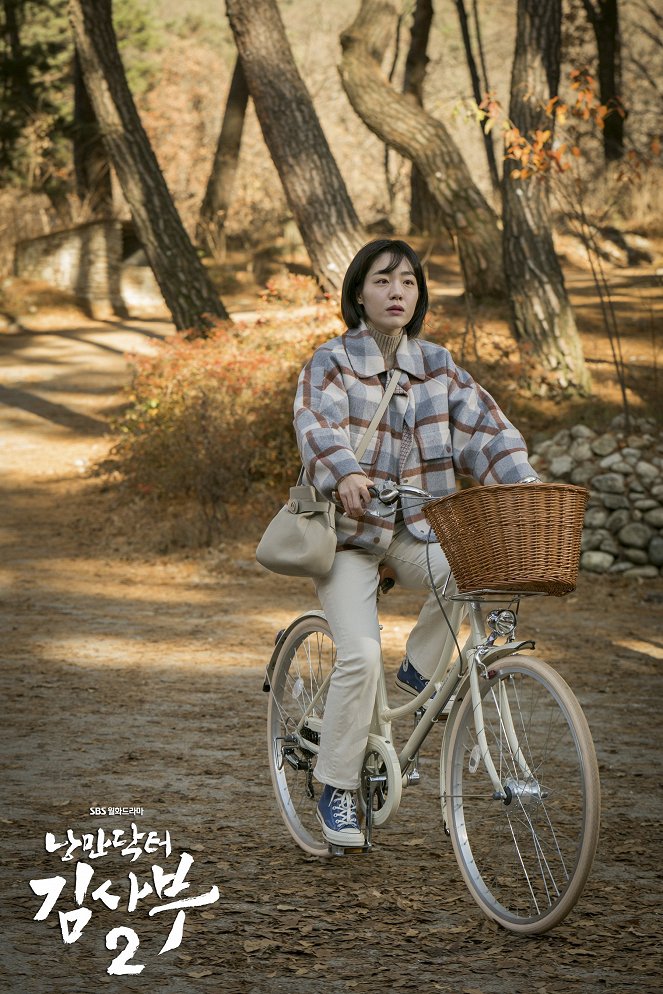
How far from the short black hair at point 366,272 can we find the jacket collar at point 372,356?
60mm

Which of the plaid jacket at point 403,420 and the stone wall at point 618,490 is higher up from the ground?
the plaid jacket at point 403,420

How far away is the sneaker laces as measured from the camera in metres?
3.70

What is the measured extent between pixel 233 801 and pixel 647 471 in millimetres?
5973

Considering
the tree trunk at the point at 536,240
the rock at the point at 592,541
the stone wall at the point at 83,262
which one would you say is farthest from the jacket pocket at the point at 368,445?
the stone wall at the point at 83,262

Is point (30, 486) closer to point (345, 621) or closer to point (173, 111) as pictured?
point (345, 621)

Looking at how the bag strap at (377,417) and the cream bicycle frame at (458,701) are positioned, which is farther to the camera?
the bag strap at (377,417)

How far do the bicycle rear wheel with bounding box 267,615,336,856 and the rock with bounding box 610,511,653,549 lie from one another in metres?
5.52

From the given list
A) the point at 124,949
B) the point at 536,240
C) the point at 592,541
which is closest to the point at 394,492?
the point at 124,949

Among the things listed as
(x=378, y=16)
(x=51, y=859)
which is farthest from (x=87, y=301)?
(x=51, y=859)

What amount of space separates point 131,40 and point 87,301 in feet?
44.3

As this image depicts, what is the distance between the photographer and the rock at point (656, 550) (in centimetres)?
937

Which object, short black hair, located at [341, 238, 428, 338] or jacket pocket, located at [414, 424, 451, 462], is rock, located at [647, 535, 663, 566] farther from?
jacket pocket, located at [414, 424, 451, 462]

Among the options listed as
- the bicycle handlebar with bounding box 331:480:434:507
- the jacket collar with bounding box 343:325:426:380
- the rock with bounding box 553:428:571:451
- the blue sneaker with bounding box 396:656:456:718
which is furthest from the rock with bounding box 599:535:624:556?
the bicycle handlebar with bounding box 331:480:434:507

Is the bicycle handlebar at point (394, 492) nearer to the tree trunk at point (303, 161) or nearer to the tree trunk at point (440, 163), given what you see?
the tree trunk at point (303, 161)
